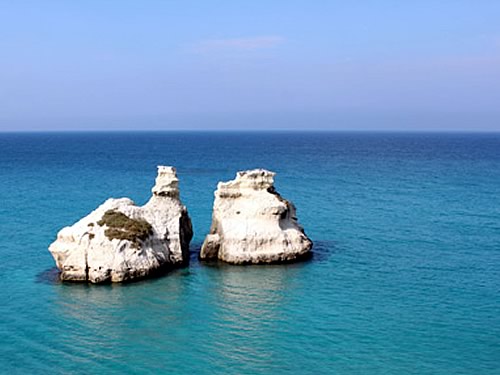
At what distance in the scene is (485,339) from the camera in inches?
1291

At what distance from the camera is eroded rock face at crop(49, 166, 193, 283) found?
4256 centimetres

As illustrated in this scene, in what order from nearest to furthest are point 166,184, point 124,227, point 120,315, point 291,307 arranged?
1. point 120,315
2. point 291,307
3. point 124,227
4. point 166,184

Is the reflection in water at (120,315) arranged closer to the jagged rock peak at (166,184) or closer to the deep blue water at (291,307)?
the deep blue water at (291,307)

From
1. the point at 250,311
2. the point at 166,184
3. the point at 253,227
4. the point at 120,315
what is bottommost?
the point at 120,315

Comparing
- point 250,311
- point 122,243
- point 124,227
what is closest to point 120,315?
point 122,243

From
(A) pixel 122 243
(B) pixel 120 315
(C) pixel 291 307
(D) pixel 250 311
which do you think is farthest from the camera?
(A) pixel 122 243

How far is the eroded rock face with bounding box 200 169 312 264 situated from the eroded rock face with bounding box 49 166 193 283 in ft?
10.5

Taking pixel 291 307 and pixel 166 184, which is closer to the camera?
pixel 291 307

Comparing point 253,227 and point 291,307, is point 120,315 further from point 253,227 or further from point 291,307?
point 253,227

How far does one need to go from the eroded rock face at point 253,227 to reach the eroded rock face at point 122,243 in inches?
126

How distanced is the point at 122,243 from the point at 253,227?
431 inches

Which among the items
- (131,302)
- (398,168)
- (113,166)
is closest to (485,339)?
(131,302)

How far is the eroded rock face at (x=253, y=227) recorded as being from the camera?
4784 centimetres

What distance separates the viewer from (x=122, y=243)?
42969mm
